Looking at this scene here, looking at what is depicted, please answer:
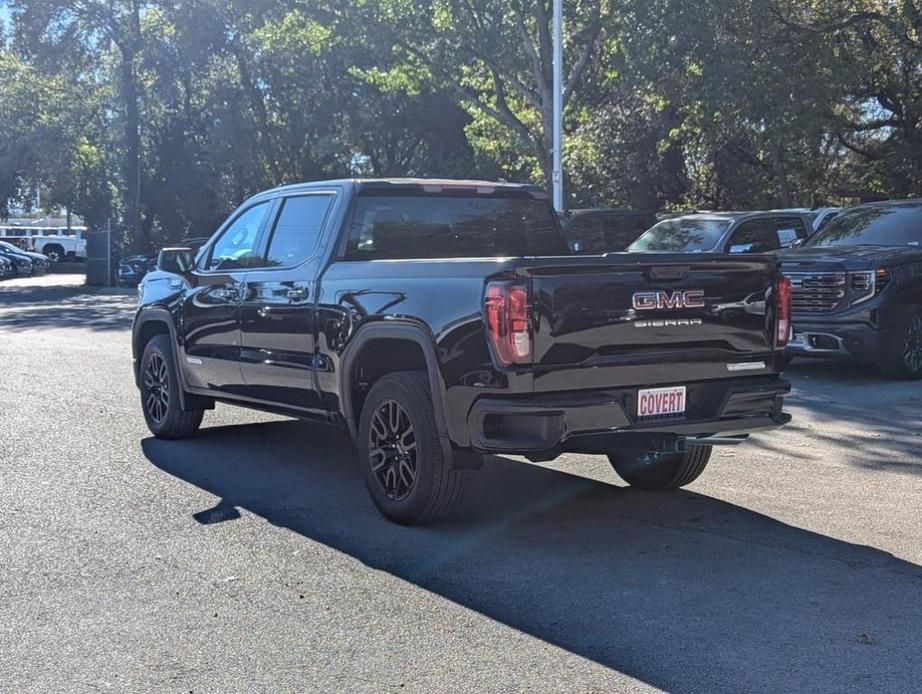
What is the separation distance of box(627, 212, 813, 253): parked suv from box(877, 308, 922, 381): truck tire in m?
2.90

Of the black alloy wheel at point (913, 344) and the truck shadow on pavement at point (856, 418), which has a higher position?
the black alloy wheel at point (913, 344)

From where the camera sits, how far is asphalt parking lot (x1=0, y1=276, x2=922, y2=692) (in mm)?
4250

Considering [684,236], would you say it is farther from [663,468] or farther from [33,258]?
[33,258]

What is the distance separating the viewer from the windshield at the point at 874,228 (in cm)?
1234

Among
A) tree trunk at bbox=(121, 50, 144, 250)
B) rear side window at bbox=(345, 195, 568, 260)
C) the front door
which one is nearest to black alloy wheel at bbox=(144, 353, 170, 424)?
the front door

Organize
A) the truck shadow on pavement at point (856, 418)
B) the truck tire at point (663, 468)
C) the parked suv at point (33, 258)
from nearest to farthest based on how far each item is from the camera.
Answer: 1. the truck tire at point (663, 468)
2. the truck shadow on pavement at point (856, 418)
3. the parked suv at point (33, 258)

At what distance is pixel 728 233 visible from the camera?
47.0 ft

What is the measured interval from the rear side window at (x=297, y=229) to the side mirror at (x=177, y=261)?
48.0 inches

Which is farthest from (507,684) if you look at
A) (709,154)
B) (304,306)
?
(709,154)

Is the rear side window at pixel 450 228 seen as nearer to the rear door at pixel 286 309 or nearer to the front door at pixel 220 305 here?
the rear door at pixel 286 309

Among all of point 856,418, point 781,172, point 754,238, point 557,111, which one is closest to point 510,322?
point 856,418

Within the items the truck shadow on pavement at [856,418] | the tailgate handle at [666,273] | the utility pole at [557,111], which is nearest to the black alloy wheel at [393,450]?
the tailgate handle at [666,273]

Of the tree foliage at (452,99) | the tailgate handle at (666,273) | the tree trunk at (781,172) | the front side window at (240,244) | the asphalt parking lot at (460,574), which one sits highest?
the tree foliage at (452,99)

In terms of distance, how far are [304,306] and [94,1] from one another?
3613 cm
